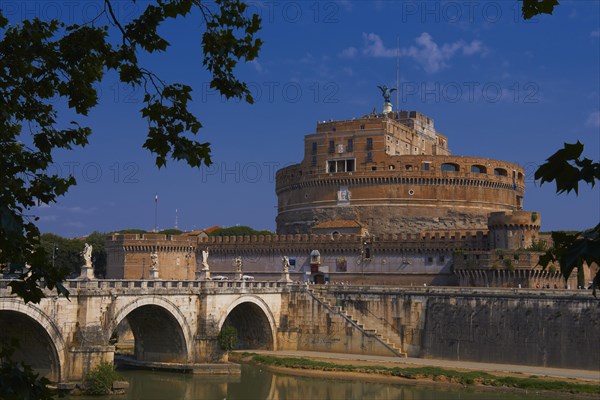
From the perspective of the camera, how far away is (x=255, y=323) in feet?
166

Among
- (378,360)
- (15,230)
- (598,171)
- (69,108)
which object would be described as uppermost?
(69,108)

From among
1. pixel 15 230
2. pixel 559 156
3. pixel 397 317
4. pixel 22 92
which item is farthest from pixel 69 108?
pixel 397 317

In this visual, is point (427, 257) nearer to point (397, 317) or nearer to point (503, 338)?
point (397, 317)

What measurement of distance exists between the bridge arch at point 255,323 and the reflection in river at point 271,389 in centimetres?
840

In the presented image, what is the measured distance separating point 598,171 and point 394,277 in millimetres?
54950

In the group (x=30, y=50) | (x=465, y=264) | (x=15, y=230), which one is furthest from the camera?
(x=465, y=264)

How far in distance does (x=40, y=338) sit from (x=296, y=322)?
21.2 metres

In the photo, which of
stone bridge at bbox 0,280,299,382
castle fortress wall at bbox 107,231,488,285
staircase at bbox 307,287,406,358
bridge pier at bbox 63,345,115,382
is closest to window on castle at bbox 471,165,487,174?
castle fortress wall at bbox 107,231,488,285

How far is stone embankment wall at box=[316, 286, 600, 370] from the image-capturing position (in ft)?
140

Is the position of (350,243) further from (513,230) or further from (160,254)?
(160,254)

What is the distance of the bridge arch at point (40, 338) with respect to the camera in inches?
1284

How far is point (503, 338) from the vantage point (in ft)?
147

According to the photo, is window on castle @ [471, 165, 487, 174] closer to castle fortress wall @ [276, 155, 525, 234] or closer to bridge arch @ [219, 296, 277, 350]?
castle fortress wall @ [276, 155, 525, 234]

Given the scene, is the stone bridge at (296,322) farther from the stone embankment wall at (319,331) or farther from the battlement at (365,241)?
the battlement at (365,241)
